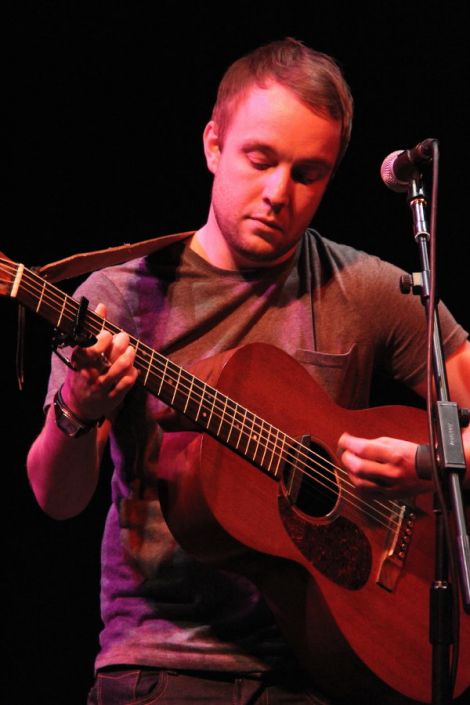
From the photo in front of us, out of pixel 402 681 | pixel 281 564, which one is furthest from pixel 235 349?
pixel 402 681

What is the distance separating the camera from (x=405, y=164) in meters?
2.09

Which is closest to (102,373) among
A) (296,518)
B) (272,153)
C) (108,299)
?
(108,299)

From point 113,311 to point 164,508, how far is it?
559 mm

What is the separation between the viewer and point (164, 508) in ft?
7.11

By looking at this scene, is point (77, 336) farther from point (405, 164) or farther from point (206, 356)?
point (405, 164)

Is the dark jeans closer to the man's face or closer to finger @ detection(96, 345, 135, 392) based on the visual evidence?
finger @ detection(96, 345, 135, 392)

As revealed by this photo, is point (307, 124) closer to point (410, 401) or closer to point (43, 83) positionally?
point (43, 83)

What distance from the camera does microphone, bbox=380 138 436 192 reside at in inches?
80.3

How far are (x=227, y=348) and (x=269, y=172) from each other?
0.50m

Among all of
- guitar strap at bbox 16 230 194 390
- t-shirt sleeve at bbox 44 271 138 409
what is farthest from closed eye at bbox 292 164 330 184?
t-shirt sleeve at bbox 44 271 138 409

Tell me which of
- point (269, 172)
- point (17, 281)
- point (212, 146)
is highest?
point (212, 146)

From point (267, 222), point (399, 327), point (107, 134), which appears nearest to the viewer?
point (267, 222)

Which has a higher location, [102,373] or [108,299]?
[108,299]

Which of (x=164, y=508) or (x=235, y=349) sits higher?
(x=235, y=349)
